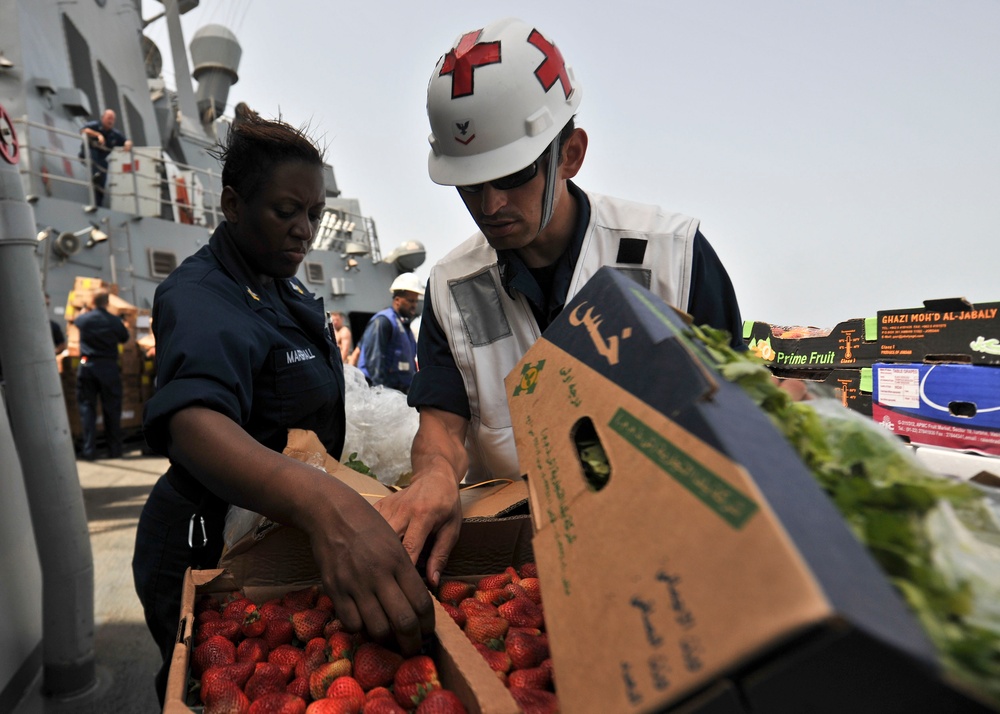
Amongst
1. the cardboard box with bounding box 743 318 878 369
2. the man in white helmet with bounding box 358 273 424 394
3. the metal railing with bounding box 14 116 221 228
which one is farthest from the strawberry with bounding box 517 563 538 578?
the metal railing with bounding box 14 116 221 228

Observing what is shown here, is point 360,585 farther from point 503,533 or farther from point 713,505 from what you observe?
point 713,505

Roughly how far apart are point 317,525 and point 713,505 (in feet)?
2.46

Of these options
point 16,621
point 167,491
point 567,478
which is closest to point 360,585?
point 567,478

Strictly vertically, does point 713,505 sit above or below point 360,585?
above

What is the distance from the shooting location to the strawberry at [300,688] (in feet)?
3.66

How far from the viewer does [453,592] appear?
52.6 inches

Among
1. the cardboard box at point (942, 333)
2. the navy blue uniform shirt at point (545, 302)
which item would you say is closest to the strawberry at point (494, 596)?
the navy blue uniform shirt at point (545, 302)

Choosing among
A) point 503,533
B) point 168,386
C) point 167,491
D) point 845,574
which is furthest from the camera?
point 167,491

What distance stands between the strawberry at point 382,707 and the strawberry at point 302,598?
13.6 inches

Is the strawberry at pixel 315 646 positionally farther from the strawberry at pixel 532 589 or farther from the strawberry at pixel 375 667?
the strawberry at pixel 532 589

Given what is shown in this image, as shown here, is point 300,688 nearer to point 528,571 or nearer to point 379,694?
point 379,694

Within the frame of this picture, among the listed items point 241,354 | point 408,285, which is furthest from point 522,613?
point 408,285

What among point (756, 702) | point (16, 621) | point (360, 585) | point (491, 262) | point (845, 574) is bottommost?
point (16, 621)

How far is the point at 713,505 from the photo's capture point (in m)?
0.56
